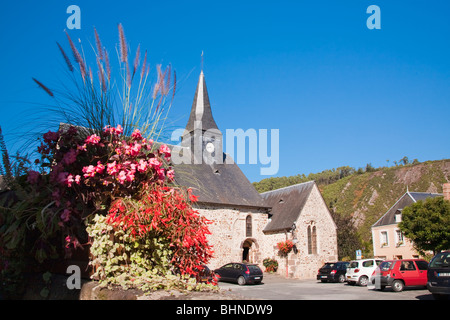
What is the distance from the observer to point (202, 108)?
108 ft

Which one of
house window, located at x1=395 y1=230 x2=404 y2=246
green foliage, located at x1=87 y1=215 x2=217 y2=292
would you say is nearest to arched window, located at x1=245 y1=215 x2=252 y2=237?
house window, located at x1=395 y1=230 x2=404 y2=246

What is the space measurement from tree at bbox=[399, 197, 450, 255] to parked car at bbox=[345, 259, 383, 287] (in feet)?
14.0

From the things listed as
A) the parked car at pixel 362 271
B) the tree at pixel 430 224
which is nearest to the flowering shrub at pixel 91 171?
the parked car at pixel 362 271

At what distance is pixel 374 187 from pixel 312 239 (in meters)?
55.4

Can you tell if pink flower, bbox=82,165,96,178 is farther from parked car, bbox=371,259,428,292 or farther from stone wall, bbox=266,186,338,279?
stone wall, bbox=266,186,338,279

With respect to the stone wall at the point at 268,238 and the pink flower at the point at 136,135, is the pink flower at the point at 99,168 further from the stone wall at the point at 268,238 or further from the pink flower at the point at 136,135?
the stone wall at the point at 268,238

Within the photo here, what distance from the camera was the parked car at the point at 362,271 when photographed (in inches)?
768

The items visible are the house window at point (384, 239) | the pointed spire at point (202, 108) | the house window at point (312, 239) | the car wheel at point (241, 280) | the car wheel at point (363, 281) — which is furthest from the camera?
the house window at point (384, 239)

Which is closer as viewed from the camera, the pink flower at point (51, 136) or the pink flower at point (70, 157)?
the pink flower at point (70, 157)

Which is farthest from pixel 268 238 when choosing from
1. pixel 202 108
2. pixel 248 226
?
pixel 202 108

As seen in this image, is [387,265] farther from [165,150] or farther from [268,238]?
[165,150]

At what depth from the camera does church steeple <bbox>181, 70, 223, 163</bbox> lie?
31.4m

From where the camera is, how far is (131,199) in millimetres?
3795
